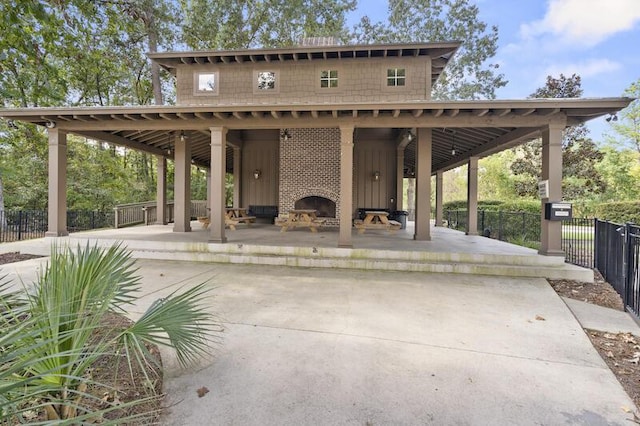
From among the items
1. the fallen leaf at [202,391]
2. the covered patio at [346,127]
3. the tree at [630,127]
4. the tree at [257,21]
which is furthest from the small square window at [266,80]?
the tree at [630,127]

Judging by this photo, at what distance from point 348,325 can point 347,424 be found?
1646 mm

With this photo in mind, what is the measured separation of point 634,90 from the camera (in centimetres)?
2225

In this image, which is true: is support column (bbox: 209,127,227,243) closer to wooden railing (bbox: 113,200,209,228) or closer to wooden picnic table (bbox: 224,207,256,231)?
wooden picnic table (bbox: 224,207,256,231)

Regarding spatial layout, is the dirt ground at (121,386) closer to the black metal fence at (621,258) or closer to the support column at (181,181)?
the black metal fence at (621,258)

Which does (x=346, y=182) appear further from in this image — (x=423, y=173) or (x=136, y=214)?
(x=136, y=214)

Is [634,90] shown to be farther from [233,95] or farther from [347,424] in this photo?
[347,424]

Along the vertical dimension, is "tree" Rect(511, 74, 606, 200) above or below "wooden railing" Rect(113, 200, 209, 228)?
above

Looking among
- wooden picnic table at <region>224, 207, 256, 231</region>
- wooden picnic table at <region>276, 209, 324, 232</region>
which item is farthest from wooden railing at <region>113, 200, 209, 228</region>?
wooden picnic table at <region>276, 209, 324, 232</region>

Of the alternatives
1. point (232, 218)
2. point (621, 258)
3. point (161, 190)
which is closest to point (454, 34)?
point (232, 218)

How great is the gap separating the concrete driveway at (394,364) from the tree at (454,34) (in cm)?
1792

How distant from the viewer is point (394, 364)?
290cm

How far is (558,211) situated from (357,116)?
4411 millimetres

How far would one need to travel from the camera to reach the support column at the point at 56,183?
7.91 m

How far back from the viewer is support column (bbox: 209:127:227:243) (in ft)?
24.6
